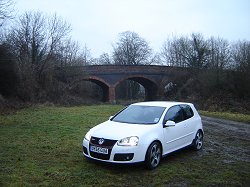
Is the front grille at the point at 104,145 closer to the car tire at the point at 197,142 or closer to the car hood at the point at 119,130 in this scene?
the car hood at the point at 119,130

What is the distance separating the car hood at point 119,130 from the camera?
7.21 meters

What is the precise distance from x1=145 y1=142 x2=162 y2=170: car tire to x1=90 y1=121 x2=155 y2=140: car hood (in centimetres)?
40

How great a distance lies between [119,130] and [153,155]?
0.99 metres

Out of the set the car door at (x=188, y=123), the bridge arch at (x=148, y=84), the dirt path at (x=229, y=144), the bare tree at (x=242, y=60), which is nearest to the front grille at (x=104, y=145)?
the car door at (x=188, y=123)

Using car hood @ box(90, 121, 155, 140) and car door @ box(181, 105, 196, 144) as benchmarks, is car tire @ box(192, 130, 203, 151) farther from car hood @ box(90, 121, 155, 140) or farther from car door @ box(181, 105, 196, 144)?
car hood @ box(90, 121, 155, 140)

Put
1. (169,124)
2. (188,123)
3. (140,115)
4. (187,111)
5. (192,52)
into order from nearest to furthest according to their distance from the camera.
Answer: (169,124) < (140,115) < (188,123) < (187,111) < (192,52)

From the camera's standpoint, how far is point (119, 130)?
24.6 feet

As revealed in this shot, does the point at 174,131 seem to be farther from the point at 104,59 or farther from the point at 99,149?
the point at 104,59

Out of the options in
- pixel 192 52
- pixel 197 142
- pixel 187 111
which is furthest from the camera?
pixel 192 52

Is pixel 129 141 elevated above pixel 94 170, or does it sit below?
above

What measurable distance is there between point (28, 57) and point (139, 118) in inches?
1096

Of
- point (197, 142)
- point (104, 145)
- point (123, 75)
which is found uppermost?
point (123, 75)

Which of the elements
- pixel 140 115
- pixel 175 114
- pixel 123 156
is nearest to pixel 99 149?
pixel 123 156

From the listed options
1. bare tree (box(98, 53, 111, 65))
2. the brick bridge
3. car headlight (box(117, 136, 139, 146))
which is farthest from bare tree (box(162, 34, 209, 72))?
car headlight (box(117, 136, 139, 146))
